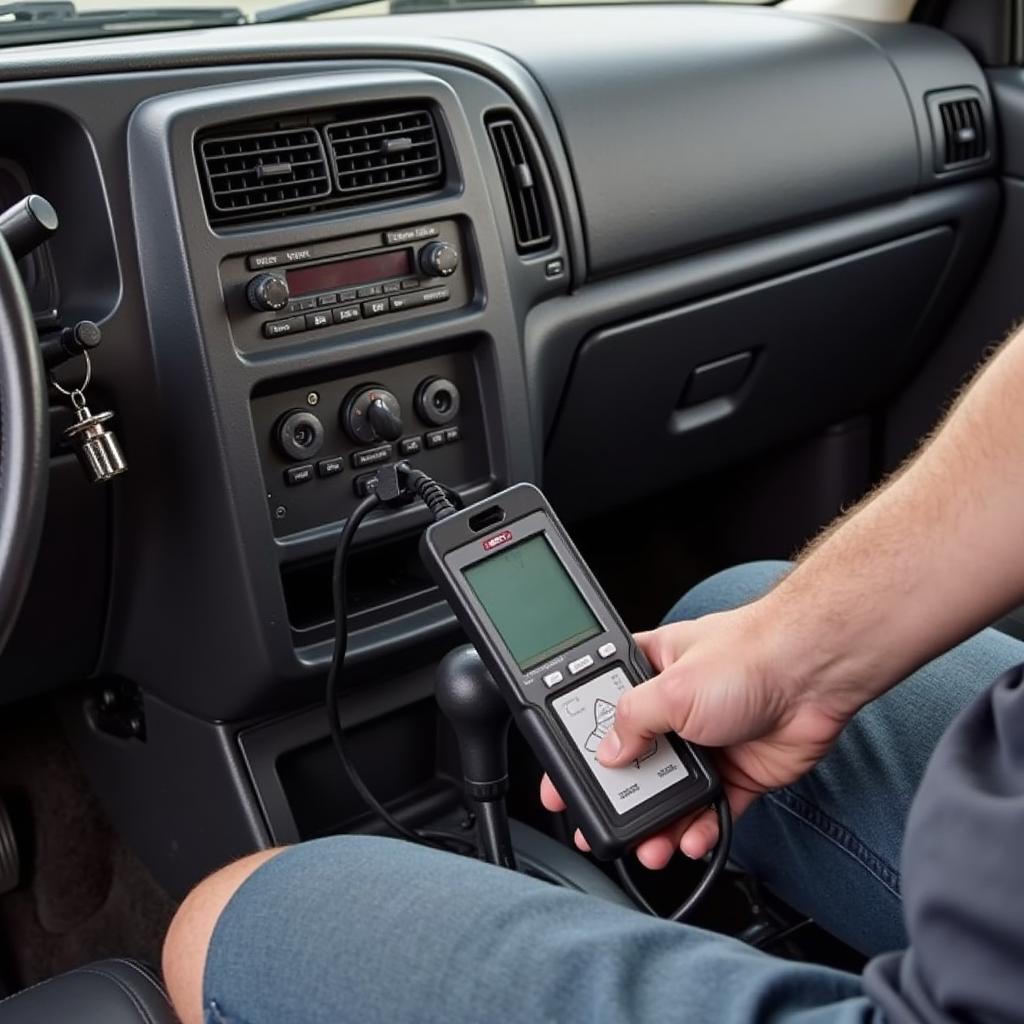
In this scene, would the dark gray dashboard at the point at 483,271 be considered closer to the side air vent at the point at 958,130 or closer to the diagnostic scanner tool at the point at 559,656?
the side air vent at the point at 958,130

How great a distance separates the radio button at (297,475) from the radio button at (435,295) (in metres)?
0.17

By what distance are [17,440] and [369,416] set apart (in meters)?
0.44

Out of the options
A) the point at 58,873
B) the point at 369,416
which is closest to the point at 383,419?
the point at 369,416

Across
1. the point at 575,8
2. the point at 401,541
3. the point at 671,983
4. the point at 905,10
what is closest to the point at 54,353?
the point at 401,541

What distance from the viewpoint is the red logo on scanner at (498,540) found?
102cm

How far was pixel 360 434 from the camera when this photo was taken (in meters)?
1.23

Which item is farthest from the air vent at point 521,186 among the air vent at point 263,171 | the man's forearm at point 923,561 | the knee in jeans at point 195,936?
the knee in jeans at point 195,936

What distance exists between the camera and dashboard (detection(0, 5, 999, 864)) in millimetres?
1132

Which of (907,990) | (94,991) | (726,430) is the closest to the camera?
(907,990)

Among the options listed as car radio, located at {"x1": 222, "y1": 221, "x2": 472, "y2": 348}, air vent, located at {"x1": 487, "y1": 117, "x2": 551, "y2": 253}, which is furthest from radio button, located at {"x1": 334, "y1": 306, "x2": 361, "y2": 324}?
air vent, located at {"x1": 487, "y1": 117, "x2": 551, "y2": 253}

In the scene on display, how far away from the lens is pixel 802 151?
1618 millimetres

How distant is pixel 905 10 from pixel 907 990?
5.26ft

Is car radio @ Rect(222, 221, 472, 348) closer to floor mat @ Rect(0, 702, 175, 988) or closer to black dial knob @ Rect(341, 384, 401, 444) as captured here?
black dial knob @ Rect(341, 384, 401, 444)

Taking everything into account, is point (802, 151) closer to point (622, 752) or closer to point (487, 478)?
point (487, 478)
